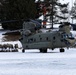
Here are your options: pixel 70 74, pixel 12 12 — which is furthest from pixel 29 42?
pixel 12 12

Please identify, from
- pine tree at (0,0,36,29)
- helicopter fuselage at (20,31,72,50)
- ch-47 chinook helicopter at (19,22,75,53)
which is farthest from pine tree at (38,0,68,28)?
helicopter fuselage at (20,31,72,50)

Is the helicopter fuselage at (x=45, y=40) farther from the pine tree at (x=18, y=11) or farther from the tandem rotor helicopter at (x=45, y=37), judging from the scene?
the pine tree at (x=18, y=11)

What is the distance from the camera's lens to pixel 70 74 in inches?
531

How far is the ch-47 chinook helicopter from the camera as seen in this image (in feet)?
97.9

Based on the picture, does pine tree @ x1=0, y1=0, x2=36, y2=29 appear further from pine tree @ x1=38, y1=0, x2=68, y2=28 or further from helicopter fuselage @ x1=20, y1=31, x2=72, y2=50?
helicopter fuselage @ x1=20, y1=31, x2=72, y2=50

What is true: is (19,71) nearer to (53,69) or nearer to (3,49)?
(53,69)

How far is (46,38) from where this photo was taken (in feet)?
102

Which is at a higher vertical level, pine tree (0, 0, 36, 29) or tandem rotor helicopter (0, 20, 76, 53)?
pine tree (0, 0, 36, 29)

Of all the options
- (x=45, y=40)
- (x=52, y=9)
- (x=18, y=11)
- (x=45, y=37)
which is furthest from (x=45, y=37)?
(x=52, y=9)

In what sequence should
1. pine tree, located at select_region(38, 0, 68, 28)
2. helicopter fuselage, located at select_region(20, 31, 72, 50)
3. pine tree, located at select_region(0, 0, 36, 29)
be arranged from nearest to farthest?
helicopter fuselage, located at select_region(20, 31, 72, 50) < pine tree, located at select_region(0, 0, 36, 29) < pine tree, located at select_region(38, 0, 68, 28)

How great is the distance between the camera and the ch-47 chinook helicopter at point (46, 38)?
97.9 feet

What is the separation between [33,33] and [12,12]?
27848 millimetres

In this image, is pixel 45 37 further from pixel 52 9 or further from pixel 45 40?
pixel 52 9

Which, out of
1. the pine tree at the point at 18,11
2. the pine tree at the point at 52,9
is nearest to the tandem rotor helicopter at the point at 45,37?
the pine tree at the point at 18,11
